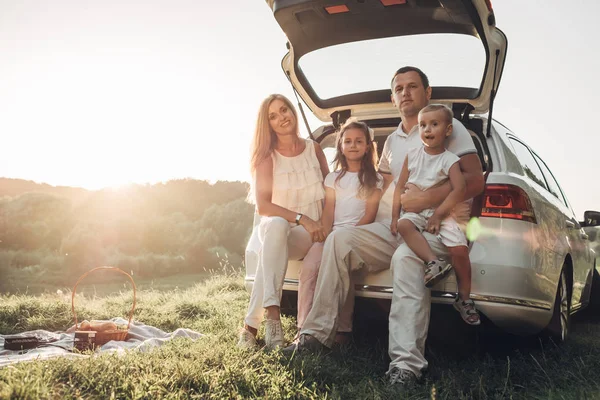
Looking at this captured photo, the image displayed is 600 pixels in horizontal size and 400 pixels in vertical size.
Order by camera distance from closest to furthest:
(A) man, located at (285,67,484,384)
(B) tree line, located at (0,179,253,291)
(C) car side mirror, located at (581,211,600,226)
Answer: (A) man, located at (285,67,484,384) → (C) car side mirror, located at (581,211,600,226) → (B) tree line, located at (0,179,253,291)

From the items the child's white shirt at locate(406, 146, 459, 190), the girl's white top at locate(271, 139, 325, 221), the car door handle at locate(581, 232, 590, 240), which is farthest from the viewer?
the car door handle at locate(581, 232, 590, 240)

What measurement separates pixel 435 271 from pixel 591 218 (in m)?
2.90

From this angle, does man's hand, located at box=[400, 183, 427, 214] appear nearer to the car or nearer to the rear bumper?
the car

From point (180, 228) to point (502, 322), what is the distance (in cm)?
1292

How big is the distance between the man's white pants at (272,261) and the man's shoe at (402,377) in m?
0.87

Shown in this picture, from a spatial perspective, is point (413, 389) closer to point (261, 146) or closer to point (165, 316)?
point (261, 146)

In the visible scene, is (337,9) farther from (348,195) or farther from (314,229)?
(314,229)

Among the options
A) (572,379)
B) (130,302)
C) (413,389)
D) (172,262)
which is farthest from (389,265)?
(172,262)

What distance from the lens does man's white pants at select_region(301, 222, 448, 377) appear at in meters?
2.68

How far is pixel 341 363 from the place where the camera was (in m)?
2.90

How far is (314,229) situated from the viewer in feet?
10.7

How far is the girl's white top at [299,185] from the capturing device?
3523 mm

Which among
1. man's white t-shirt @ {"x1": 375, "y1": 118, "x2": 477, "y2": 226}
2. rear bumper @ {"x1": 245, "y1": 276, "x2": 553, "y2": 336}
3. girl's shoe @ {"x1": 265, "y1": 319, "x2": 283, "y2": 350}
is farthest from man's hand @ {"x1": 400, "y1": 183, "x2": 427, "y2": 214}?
girl's shoe @ {"x1": 265, "y1": 319, "x2": 283, "y2": 350}

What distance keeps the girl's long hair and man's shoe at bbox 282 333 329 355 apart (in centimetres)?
98
